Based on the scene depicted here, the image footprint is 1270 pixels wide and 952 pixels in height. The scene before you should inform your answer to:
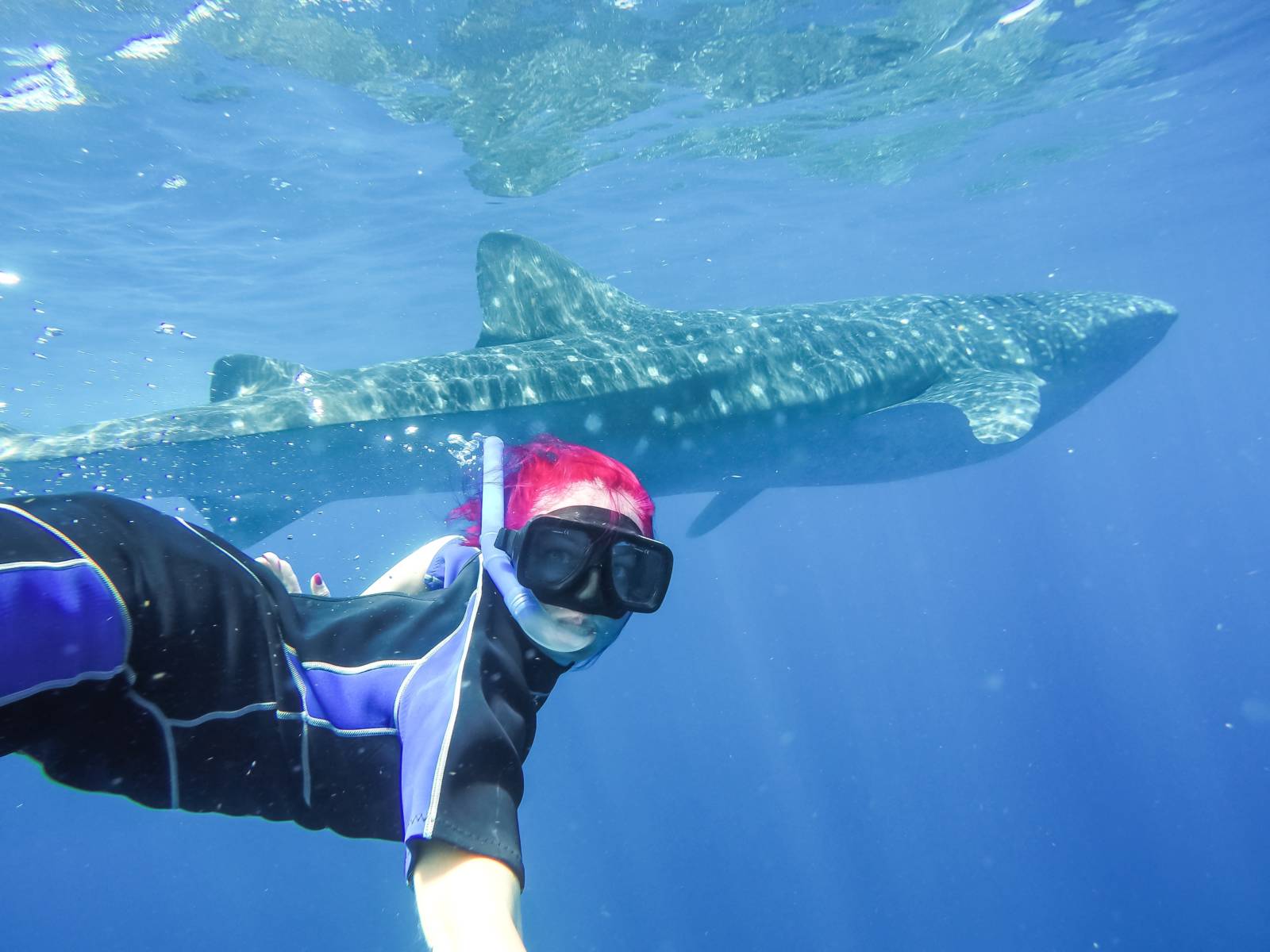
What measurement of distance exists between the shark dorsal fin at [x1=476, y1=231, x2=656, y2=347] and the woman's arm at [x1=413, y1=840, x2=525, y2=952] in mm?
7088

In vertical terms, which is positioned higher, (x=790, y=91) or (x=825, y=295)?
(x=825, y=295)

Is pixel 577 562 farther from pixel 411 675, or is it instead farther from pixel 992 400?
pixel 992 400

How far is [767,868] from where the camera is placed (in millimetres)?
24141

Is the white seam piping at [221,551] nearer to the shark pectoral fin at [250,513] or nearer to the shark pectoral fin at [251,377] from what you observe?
the shark pectoral fin at [250,513]

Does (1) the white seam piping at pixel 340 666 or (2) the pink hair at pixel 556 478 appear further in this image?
(2) the pink hair at pixel 556 478

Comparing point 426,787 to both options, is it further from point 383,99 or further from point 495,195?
point 495,195

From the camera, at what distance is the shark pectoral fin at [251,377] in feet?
24.2

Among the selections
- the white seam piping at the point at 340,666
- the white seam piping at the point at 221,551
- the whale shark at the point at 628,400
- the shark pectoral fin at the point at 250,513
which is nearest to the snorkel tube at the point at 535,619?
the white seam piping at the point at 340,666

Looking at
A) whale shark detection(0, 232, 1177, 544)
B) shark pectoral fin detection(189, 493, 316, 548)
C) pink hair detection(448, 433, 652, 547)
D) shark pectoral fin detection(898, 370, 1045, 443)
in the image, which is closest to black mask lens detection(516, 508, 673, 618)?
pink hair detection(448, 433, 652, 547)

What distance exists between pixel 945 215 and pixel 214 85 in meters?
24.4

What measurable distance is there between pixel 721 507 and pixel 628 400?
4188 mm

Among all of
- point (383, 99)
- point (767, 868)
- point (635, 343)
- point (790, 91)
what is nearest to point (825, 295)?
point (790, 91)

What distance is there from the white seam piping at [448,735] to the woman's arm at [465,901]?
7cm

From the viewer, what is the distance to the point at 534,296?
27.5 ft
